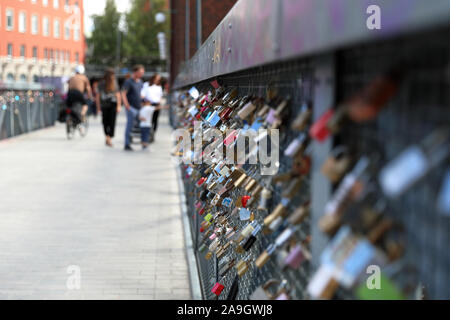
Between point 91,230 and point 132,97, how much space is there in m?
10.2

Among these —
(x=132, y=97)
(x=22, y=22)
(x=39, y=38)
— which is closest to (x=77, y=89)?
(x=132, y=97)

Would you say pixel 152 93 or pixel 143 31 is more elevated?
pixel 143 31

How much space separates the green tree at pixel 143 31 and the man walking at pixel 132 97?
74563 millimetres

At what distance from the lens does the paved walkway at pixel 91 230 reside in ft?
17.8

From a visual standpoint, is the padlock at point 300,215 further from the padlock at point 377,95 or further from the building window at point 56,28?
the building window at point 56,28

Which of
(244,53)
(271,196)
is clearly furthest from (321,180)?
(244,53)

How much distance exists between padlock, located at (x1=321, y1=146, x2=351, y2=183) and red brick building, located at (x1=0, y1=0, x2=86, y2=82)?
71.7 metres

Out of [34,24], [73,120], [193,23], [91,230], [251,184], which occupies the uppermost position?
[34,24]

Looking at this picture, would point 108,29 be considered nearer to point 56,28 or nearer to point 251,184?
point 56,28

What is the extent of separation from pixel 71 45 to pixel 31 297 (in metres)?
91.5

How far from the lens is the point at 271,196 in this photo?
2295 millimetres

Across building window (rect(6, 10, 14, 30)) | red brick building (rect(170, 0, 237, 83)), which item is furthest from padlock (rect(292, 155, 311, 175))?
building window (rect(6, 10, 14, 30))

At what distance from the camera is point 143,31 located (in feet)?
318

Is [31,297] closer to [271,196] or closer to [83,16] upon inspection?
[271,196]
